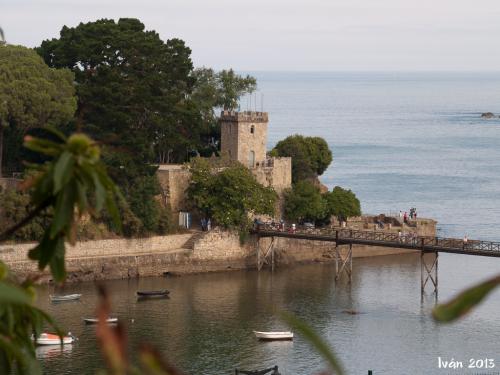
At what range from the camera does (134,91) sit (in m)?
44.9

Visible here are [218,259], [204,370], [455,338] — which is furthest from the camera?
[218,259]

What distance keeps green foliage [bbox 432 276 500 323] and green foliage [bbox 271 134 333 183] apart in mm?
49978

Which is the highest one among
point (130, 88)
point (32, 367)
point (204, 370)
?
point (130, 88)

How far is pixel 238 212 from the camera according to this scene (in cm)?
4672

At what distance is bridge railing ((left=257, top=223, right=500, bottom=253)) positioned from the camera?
4206cm

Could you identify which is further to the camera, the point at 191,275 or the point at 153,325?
the point at 191,275

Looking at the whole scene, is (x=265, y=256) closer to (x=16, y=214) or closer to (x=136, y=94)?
(x=136, y=94)

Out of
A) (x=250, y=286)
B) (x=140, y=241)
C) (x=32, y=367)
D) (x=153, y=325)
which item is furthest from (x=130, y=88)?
(x=32, y=367)

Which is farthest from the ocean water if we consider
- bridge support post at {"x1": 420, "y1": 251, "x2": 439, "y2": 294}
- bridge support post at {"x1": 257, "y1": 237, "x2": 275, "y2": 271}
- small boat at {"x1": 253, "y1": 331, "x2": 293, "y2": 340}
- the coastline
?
small boat at {"x1": 253, "y1": 331, "x2": 293, "y2": 340}

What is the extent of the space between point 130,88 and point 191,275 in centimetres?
658

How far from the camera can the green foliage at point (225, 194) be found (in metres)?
46.5

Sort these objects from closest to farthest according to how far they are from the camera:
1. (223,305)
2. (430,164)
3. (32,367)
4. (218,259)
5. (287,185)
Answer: (32,367) < (223,305) < (218,259) < (287,185) < (430,164)

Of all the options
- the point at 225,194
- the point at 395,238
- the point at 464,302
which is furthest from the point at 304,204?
the point at 464,302

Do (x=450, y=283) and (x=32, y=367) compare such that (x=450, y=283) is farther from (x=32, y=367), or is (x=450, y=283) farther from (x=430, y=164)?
(x=430, y=164)
